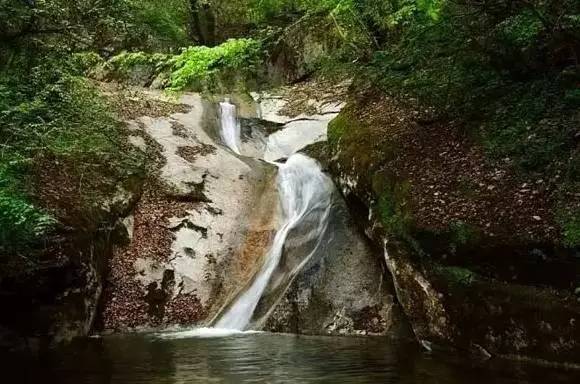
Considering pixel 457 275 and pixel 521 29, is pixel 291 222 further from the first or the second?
pixel 521 29

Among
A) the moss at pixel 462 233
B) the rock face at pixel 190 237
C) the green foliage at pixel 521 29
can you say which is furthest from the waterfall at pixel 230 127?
the moss at pixel 462 233

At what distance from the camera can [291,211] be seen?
12719mm

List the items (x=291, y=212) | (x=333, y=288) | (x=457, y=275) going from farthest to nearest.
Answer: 1. (x=291, y=212)
2. (x=333, y=288)
3. (x=457, y=275)

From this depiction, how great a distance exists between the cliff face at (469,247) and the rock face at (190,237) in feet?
10.8

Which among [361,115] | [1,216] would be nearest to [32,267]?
[1,216]

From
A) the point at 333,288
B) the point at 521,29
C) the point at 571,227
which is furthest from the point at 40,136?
the point at 571,227

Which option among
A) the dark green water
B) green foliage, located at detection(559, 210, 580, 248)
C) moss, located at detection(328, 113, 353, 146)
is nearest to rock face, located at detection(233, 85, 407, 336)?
the dark green water

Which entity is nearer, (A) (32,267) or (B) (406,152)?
(A) (32,267)

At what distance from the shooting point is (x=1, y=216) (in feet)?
24.0

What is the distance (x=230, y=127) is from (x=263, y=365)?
40.4ft

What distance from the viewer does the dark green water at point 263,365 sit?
6070 mm

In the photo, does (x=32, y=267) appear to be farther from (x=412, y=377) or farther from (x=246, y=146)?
(x=246, y=146)

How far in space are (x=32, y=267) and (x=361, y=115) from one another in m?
6.90

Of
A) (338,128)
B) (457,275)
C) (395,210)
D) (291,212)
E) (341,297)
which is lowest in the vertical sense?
(341,297)
